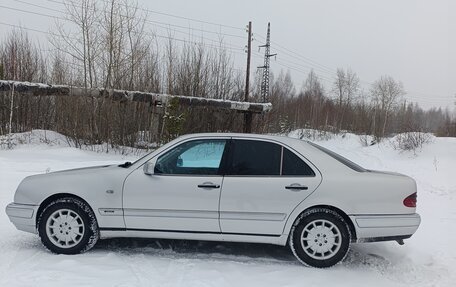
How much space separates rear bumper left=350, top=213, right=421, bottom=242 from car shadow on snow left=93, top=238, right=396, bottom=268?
1.56 feet

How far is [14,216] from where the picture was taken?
4535mm

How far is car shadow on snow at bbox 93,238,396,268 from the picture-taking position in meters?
4.50

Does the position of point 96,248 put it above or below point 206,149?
below

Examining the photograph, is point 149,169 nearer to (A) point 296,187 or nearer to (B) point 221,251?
(B) point 221,251

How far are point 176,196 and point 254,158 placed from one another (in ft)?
3.38

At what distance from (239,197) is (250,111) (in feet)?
46.4

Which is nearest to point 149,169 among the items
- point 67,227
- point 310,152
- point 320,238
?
point 67,227

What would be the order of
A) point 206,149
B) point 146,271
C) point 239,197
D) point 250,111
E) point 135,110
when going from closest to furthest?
1. point 146,271
2. point 239,197
3. point 206,149
4. point 135,110
5. point 250,111

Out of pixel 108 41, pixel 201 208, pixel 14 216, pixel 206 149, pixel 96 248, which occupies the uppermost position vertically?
pixel 108 41

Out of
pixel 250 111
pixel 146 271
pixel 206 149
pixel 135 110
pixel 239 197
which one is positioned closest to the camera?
pixel 146 271

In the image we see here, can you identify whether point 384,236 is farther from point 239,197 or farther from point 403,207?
point 239,197

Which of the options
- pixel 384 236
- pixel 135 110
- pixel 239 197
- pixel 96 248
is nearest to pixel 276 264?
pixel 239 197

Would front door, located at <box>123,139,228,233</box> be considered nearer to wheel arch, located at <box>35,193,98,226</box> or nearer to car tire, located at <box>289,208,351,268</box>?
wheel arch, located at <box>35,193,98,226</box>

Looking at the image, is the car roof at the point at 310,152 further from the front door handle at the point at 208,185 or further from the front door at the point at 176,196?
the front door handle at the point at 208,185
